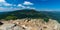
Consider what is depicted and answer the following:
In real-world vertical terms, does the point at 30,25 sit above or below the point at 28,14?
below

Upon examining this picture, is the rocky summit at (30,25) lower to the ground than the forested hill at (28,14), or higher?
lower

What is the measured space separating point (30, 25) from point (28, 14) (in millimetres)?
327

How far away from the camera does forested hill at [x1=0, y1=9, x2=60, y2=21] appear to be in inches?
170

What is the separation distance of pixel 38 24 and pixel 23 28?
0.45 meters

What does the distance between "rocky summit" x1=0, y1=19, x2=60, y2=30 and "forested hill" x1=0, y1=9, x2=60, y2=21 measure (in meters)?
0.12

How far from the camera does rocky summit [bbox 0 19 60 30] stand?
4277mm

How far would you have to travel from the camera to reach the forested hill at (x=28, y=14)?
432 centimetres

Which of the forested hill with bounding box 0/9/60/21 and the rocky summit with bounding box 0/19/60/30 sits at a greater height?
the forested hill with bounding box 0/9/60/21

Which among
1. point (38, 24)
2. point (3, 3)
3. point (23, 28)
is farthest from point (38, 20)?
point (3, 3)

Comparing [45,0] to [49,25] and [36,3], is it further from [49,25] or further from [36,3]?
[49,25]

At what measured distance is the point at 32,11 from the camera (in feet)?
14.2

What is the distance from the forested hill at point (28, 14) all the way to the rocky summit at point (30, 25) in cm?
12

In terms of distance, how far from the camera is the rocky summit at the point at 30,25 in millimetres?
4277

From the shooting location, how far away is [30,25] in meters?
4.30
